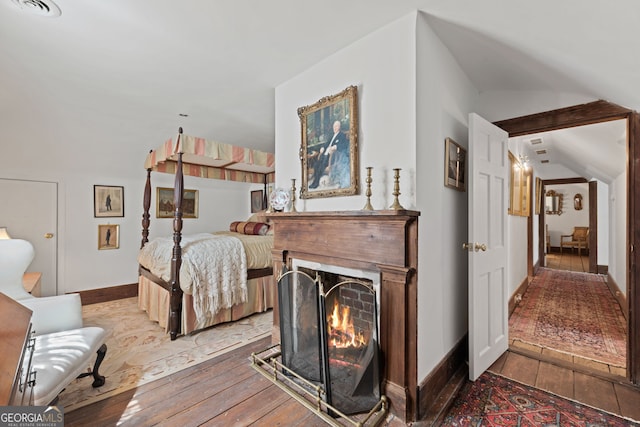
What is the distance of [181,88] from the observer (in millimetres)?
2617

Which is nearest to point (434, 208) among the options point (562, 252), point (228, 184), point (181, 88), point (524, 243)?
point (181, 88)

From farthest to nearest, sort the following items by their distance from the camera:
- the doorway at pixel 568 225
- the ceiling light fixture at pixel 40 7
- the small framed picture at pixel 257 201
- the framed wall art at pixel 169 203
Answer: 1. the doorway at pixel 568 225
2. the small framed picture at pixel 257 201
3. the framed wall art at pixel 169 203
4. the ceiling light fixture at pixel 40 7

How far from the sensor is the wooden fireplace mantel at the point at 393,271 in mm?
1605

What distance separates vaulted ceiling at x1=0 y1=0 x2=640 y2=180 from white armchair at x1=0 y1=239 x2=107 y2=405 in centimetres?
155

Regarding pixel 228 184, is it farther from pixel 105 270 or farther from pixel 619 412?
pixel 619 412

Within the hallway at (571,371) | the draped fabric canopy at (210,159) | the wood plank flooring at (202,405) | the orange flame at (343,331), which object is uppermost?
the draped fabric canopy at (210,159)

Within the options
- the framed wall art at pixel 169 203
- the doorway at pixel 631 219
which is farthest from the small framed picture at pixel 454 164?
the framed wall art at pixel 169 203

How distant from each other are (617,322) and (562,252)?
22.8ft

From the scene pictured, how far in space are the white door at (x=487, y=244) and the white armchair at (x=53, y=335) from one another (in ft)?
8.46

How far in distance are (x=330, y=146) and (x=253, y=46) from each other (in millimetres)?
917

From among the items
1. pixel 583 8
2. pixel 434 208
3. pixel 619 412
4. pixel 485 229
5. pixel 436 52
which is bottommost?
pixel 619 412

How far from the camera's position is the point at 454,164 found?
2066 millimetres

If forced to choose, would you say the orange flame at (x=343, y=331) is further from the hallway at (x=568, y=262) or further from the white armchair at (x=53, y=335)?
the hallway at (x=568, y=262)

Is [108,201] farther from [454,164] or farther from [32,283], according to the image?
[454,164]
